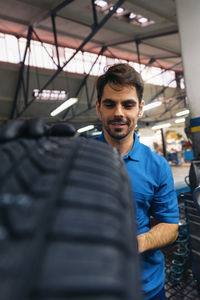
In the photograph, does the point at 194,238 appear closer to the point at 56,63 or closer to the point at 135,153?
the point at 135,153

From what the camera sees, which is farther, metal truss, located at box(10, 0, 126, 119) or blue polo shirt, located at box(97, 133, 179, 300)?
metal truss, located at box(10, 0, 126, 119)

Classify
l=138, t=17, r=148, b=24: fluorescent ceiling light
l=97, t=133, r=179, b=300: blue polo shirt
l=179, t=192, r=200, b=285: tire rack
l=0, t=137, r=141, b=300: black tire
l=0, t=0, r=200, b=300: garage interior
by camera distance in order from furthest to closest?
l=138, t=17, r=148, b=24: fluorescent ceiling light < l=0, t=0, r=200, b=300: garage interior < l=179, t=192, r=200, b=285: tire rack < l=97, t=133, r=179, b=300: blue polo shirt < l=0, t=137, r=141, b=300: black tire

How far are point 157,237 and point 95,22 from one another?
5.47 meters

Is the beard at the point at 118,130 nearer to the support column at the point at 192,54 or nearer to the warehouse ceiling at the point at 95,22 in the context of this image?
the support column at the point at 192,54

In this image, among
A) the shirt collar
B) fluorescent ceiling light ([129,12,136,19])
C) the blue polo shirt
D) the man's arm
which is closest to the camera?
the man's arm

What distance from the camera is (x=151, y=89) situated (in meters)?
14.1

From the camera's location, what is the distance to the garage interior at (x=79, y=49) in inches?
233

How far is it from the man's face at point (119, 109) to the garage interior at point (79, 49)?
175 centimetres

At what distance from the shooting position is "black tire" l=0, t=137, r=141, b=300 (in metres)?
0.19

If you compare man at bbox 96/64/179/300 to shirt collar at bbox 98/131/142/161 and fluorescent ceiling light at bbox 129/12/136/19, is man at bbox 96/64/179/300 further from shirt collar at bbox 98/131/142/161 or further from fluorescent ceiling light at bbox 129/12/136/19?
fluorescent ceiling light at bbox 129/12/136/19

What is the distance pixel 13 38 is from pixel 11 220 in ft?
32.3

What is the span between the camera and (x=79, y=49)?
20.8ft

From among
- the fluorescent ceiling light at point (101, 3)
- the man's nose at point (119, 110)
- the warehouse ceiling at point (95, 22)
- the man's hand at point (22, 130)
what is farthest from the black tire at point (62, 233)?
the fluorescent ceiling light at point (101, 3)

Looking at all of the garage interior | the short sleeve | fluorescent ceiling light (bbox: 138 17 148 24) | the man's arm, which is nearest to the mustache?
the short sleeve
